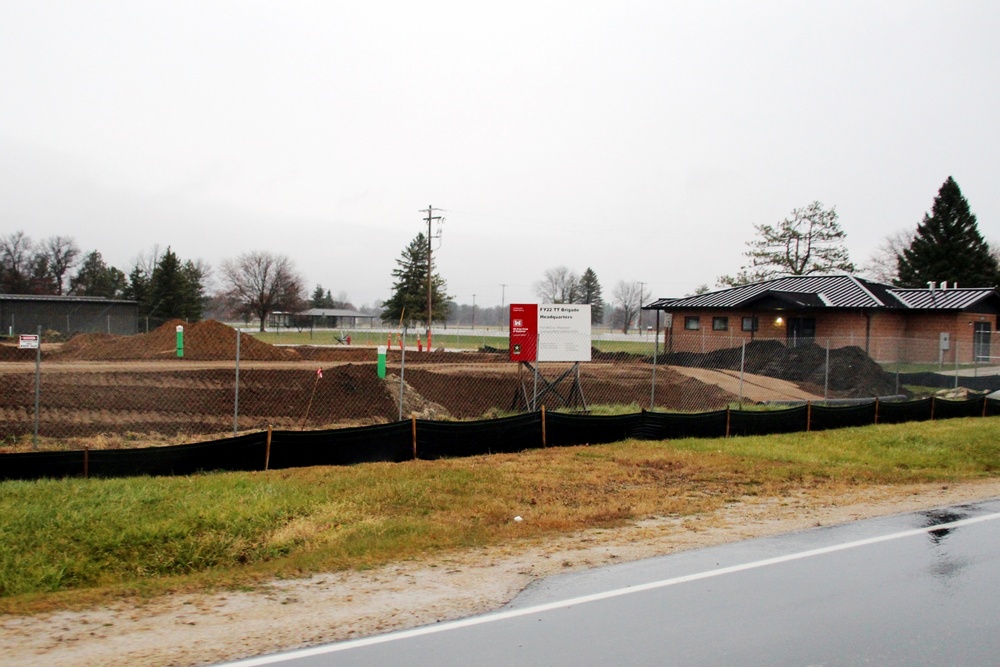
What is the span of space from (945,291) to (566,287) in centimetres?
8668

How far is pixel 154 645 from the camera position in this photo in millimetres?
5238

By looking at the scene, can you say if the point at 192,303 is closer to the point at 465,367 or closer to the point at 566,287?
the point at 465,367

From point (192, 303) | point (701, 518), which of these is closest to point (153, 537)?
point (701, 518)

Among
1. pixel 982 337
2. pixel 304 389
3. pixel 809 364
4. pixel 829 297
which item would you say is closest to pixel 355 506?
pixel 304 389

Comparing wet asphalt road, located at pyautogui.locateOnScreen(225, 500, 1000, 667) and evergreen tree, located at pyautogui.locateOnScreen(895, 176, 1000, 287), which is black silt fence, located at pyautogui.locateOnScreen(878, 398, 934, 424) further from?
evergreen tree, located at pyautogui.locateOnScreen(895, 176, 1000, 287)

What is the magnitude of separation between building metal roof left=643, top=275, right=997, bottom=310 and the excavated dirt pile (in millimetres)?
3002

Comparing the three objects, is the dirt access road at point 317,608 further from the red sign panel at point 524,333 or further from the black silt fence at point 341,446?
the red sign panel at point 524,333

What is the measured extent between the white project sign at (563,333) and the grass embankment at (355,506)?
3922 millimetres

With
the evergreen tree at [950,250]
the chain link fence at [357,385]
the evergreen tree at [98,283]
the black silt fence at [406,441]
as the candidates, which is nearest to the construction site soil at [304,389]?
the chain link fence at [357,385]

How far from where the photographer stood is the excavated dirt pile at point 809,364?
28969 mm

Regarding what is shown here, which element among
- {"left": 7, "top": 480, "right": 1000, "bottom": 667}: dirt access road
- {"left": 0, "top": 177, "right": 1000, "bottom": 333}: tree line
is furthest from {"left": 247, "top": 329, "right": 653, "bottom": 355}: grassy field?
{"left": 7, "top": 480, "right": 1000, "bottom": 667}: dirt access road

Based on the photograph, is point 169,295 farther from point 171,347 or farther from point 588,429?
point 588,429

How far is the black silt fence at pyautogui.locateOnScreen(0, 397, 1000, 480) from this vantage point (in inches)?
411

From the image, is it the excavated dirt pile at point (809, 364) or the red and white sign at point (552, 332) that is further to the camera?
the excavated dirt pile at point (809, 364)
